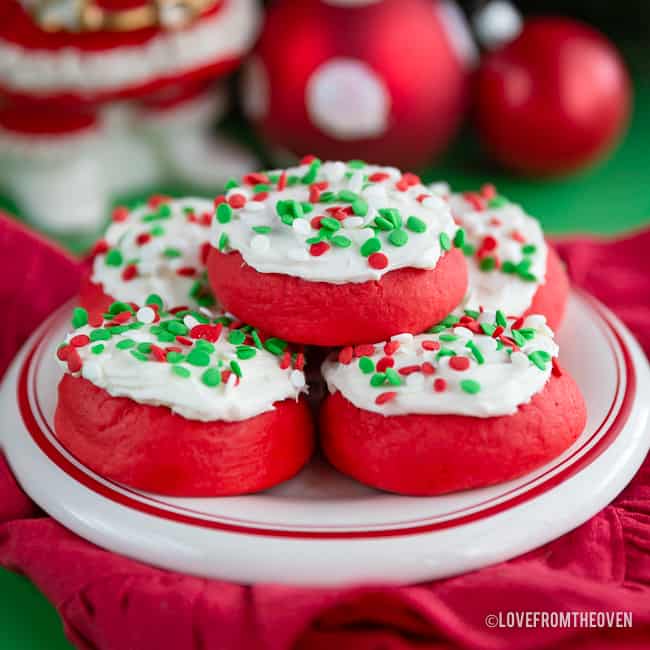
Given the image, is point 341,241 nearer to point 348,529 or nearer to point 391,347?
point 391,347

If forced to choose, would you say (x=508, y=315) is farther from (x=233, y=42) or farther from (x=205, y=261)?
(x=233, y=42)

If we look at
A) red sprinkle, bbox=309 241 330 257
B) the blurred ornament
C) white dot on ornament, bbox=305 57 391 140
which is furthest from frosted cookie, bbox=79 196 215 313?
white dot on ornament, bbox=305 57 391 140

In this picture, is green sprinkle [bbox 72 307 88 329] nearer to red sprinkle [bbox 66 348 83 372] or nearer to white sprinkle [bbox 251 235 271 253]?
red sprinkle [bbox 66 348 83 372]

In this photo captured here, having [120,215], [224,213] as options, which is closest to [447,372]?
[224,213]

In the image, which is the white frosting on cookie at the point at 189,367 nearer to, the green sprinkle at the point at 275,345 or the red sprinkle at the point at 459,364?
the green sprinkle at the point at 275,345

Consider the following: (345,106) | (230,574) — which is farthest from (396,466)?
(345,106)

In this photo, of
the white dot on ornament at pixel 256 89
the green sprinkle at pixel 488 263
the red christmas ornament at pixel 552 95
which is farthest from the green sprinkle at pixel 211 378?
the red christmas ornament at pixel 552 95

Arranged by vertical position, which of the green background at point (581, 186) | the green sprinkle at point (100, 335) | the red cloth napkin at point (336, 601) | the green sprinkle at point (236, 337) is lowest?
the green background at point (581, 186)

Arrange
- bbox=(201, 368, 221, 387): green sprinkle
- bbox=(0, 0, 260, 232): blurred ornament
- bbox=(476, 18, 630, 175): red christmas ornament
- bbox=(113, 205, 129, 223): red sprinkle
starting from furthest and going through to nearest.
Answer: bbox=(476, 18, 630, 175): red christmas ornament → bbox=(0, 0, 260, 232): blurred ornament → bbox=(113, 205, 129, 223): red sprinkle → bbox=(201, 368, 221, 387): green sprinkle
